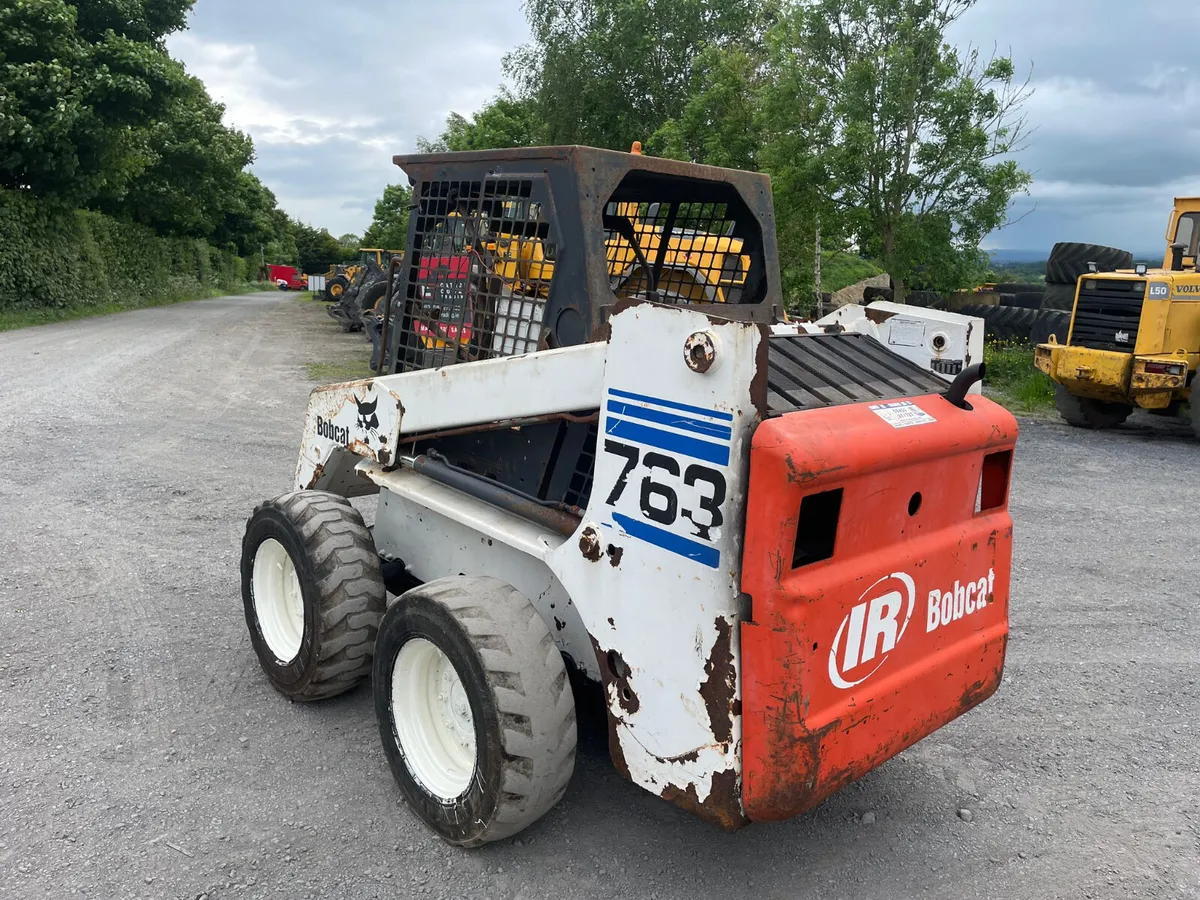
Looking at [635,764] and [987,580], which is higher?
[987,580]

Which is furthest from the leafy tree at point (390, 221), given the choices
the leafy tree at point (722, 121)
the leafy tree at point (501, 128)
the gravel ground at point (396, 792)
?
the gravel ground at point (396, 792)

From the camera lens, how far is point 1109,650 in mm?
4641

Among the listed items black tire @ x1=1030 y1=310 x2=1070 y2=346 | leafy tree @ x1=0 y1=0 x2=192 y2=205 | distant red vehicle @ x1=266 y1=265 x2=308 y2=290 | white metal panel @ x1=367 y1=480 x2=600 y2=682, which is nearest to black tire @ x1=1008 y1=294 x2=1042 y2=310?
black tire @ x1=1030 y1=310 x2=1070 y2=346

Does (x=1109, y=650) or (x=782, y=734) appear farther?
(x=1109, y=650)

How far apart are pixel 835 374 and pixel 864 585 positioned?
28.8 inches

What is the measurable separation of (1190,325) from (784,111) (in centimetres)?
743

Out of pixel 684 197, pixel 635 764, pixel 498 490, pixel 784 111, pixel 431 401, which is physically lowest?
pixel 635 764

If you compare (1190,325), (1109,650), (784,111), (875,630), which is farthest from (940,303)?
(875,630)

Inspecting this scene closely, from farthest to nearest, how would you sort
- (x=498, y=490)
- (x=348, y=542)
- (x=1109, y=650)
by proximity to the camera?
(x=1109, y=650) < (x=348, y=542) < (x=498, y=490)

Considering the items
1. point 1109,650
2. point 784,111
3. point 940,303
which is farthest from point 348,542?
Result: point 940,303

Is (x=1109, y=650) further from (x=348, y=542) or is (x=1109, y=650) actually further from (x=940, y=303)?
(x=940, y=303)

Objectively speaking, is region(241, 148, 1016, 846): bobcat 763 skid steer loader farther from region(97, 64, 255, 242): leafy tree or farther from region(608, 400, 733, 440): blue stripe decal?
region(97, 64, 255, 242): leafy tree

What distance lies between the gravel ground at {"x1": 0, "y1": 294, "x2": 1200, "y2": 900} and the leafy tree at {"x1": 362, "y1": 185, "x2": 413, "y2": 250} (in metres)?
39.1

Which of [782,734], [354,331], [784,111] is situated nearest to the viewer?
[782,734]
